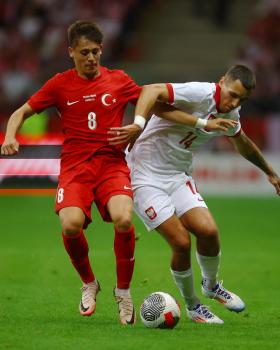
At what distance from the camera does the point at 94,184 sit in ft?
25.7

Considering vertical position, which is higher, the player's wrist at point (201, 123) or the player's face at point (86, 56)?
the player's face at point (86, 56)

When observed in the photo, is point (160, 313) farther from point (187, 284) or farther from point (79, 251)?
point (79, 251)

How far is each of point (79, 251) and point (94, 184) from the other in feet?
1.65

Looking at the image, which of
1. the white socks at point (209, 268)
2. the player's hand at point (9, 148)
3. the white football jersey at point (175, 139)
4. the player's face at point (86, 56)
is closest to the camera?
the player's hand at point (9, 148)

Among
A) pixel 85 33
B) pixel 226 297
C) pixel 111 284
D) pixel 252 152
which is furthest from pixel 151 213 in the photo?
pixel 111 284

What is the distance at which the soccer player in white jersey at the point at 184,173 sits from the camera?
7.87m

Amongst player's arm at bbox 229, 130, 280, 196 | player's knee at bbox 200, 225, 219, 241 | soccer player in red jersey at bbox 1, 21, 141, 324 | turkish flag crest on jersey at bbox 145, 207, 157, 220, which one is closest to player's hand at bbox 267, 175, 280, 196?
player's arm at bbox 229, 130, 280, 196

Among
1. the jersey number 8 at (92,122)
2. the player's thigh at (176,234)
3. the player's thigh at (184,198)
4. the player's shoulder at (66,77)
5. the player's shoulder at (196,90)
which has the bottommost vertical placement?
the player's thigh at (176,234)

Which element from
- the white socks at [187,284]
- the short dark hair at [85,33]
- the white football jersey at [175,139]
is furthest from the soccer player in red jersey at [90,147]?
the white socks at [187,284]

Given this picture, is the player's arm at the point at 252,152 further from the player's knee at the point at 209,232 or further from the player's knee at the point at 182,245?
the player's knee at the point at 182,245

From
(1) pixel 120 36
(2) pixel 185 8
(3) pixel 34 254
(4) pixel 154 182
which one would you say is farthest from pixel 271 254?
(2) pixel 185 8

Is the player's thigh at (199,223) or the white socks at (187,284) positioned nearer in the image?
the player's thigh at (199,223)

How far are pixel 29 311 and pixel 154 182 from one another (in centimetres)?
146

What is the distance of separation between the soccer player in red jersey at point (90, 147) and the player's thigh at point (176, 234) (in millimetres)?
306
